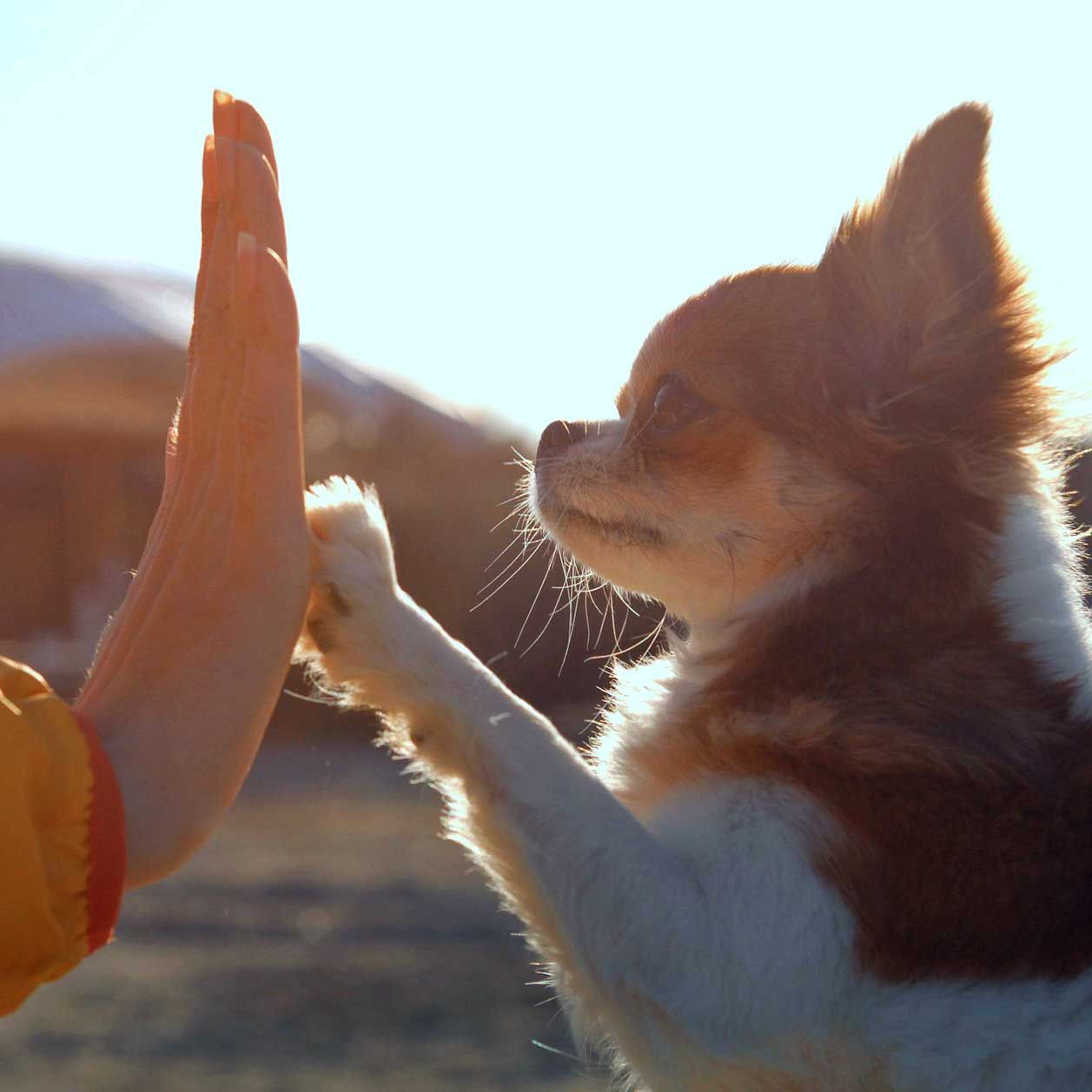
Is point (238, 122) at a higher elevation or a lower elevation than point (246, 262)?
higher

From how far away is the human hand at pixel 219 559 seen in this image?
1.74 metres

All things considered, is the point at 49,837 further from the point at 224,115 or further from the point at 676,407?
the point at 676,407

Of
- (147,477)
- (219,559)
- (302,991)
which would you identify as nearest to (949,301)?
(219,559)

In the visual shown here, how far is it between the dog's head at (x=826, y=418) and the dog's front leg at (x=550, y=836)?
742 mm

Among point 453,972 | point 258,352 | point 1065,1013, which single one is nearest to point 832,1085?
point 1065,1013

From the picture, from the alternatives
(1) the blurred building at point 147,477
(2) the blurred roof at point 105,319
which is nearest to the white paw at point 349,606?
(2) the blurred roof at point 105,319

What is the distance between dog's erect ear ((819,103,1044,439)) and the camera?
2.78 metres

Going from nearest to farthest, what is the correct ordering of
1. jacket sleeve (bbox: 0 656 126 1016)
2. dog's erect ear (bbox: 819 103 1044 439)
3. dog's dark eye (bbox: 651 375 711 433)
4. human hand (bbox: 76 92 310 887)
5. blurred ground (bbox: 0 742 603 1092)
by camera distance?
jacket sleeve (bbox: 0 656 126 1016) < human hand (bbox: 76 92 310 887) < dog's erect ear (bbox: 819 103 1044 439) < dog's dark eye (bbox: 651 375 711 433) < blurred ground (bbox: 0 742 603 1092)

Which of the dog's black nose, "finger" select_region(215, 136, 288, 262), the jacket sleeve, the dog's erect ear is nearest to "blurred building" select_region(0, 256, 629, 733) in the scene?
the dog's black nose

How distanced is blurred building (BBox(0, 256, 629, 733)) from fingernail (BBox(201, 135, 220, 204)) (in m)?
→ 4.39

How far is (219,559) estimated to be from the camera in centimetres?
185

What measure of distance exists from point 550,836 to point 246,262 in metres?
1.04

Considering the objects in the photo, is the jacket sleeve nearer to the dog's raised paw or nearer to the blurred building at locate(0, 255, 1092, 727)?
the dog's raised paw

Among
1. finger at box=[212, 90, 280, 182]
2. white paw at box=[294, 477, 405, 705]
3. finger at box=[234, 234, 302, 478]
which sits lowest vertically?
white paw at box=[294, 477, 405, 705]
